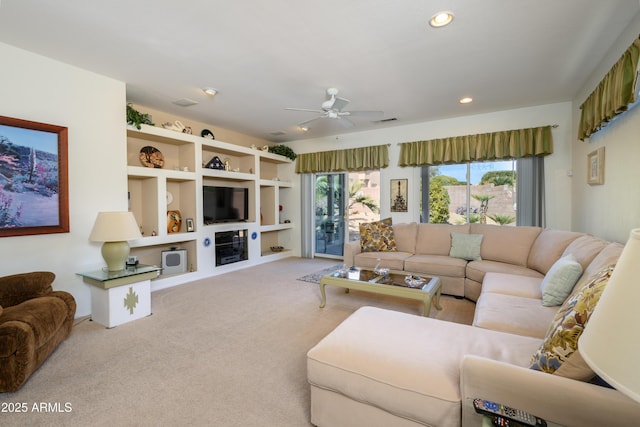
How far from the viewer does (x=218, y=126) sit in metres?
5.34

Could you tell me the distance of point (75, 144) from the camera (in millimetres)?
3045

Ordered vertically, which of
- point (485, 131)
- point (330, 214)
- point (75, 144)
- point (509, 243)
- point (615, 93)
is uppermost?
point (485, 131)

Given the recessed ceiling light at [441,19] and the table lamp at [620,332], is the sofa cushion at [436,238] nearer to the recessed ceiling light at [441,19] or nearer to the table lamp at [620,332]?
the recessed ceiling light at [441,19]

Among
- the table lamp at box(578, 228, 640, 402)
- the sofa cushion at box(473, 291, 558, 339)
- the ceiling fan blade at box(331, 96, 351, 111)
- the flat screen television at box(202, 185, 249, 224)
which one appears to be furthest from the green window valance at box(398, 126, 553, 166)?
the table lamp at box(578, 228, 640, 402)

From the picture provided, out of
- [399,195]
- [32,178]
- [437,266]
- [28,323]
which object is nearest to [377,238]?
[437,266]

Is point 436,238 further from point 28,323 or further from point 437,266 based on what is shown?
point 28,323

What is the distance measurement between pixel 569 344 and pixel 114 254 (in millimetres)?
3623

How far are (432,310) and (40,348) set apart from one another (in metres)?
3.42

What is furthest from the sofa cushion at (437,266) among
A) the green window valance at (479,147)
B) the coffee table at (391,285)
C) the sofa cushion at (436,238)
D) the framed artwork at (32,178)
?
the framed artwork at (32,178)

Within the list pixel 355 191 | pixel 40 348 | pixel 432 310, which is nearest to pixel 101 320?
pixel 40 348

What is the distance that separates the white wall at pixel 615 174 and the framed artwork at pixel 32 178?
203 inches

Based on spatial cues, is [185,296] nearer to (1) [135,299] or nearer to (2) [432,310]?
(1) [135,299]

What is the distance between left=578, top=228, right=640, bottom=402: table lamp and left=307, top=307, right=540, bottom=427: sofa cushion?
0.74 m

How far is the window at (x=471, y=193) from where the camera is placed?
4621 mm
